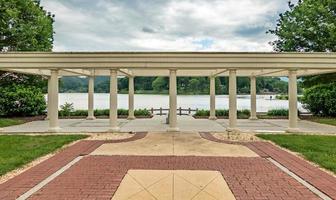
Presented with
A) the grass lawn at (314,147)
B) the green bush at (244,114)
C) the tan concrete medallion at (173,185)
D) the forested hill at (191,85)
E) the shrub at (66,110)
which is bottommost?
the tan concrete medallion at (173,185)

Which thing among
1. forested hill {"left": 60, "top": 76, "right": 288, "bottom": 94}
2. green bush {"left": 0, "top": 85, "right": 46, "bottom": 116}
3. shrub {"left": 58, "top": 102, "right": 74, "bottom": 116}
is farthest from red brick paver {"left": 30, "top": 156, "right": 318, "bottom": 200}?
forested hill {"left": 60, "top": 76, "right": 288, "bottom": 94}

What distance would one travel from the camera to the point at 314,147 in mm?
10461

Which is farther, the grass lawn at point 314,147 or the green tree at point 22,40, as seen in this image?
the green tree at point 22,40

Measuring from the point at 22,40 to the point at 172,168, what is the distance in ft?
59.1

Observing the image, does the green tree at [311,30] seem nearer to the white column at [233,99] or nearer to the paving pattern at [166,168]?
the white column at [233,99]

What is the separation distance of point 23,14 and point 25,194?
68.3ft

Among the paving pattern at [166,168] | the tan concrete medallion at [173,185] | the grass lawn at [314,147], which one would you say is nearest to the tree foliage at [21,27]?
the paving pattern at [166,168]

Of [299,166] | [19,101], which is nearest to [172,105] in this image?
[299,166]

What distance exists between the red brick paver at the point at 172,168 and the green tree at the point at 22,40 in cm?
1573

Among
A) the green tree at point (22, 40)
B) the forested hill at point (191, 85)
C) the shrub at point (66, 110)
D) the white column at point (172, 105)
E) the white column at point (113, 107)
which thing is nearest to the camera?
the white column at point (172, 105)

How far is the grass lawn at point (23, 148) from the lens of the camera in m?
8.20

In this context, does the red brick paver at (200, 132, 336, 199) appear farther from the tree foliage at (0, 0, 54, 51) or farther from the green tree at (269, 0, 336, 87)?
the tree foliage at (0, 0, 54, 51)

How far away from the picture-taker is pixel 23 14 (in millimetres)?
22859

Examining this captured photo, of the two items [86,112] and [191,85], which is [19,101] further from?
[191,85]
